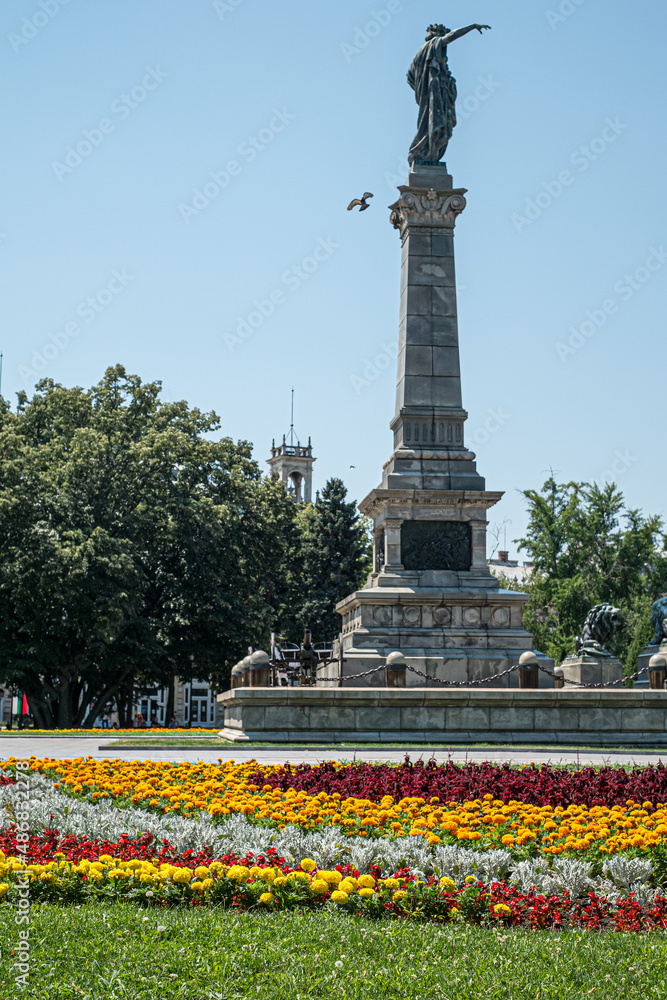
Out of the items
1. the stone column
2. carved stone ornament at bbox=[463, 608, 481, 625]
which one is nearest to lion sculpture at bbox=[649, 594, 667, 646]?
carved stone ornament at bbox=[463, 608, 481, 625]

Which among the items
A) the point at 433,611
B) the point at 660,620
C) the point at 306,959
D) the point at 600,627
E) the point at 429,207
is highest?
the point at 429,207

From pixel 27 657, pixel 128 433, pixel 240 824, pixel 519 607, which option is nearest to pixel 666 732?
pixel 519 607

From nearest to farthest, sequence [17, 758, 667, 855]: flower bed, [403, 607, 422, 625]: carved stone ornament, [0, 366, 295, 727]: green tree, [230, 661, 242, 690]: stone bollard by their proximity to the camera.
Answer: [17, 758, 667, 855]: flower bed < [403, 607, 422, 625]: carved stone ornament < [230, 661, 242, 690]: stone bollard < [0, 366, 295, 727]: green tree

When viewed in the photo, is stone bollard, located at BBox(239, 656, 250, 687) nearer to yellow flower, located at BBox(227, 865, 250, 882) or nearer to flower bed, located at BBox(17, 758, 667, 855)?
flower bed, located at BBox(17, 758, 667, 855)

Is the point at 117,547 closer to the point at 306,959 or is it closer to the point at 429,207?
the point at 429,207

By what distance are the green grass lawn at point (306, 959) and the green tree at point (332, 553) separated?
51.5m

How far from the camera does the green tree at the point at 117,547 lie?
111 feet

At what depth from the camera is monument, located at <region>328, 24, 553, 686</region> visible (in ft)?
72.9

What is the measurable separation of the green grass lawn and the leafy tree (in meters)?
48.8

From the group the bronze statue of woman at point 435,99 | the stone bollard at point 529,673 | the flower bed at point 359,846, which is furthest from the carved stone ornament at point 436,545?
the flower bed at point 359,846

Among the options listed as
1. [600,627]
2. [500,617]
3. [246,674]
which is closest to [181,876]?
[246,674]

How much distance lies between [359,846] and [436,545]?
53.8 ft

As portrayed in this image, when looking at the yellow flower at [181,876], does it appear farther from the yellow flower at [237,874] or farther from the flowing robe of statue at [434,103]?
the flowing robe of statue at [434,103]

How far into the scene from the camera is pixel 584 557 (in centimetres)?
5538
